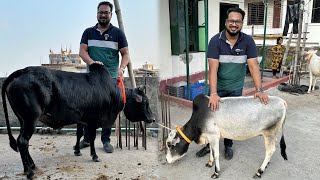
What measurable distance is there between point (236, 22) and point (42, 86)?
2019mm

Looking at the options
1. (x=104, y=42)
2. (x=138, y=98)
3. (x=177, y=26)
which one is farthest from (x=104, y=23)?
(x=177, y=26)

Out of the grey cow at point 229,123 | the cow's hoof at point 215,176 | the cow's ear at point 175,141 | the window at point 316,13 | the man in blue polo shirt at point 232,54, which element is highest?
the window at point 316,13

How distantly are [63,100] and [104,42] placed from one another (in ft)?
2.93

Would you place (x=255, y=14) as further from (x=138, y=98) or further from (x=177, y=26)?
(x=138, y=98)

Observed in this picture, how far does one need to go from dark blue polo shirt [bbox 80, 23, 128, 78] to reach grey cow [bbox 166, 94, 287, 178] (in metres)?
1.17

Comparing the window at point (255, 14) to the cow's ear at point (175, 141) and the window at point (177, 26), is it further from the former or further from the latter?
the cow's ear at point (175, 141)

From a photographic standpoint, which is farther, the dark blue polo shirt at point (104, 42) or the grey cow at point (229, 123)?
the dark blue polo shirt at point (104, 42)

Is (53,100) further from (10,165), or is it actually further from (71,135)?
(71,135)

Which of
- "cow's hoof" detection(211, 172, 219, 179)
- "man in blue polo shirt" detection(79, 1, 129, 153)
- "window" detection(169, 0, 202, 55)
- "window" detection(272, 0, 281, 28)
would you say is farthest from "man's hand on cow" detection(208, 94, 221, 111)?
"window" detection(272, 0, 281, 28)

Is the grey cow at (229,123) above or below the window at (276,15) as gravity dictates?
below

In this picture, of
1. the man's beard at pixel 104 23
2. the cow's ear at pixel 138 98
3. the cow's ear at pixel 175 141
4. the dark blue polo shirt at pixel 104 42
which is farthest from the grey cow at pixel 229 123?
the man's beard at pixel 104 23

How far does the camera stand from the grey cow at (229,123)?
3.10 meters

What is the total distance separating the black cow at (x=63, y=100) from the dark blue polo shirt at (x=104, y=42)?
1.17 feet

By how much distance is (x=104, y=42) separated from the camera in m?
3.58
